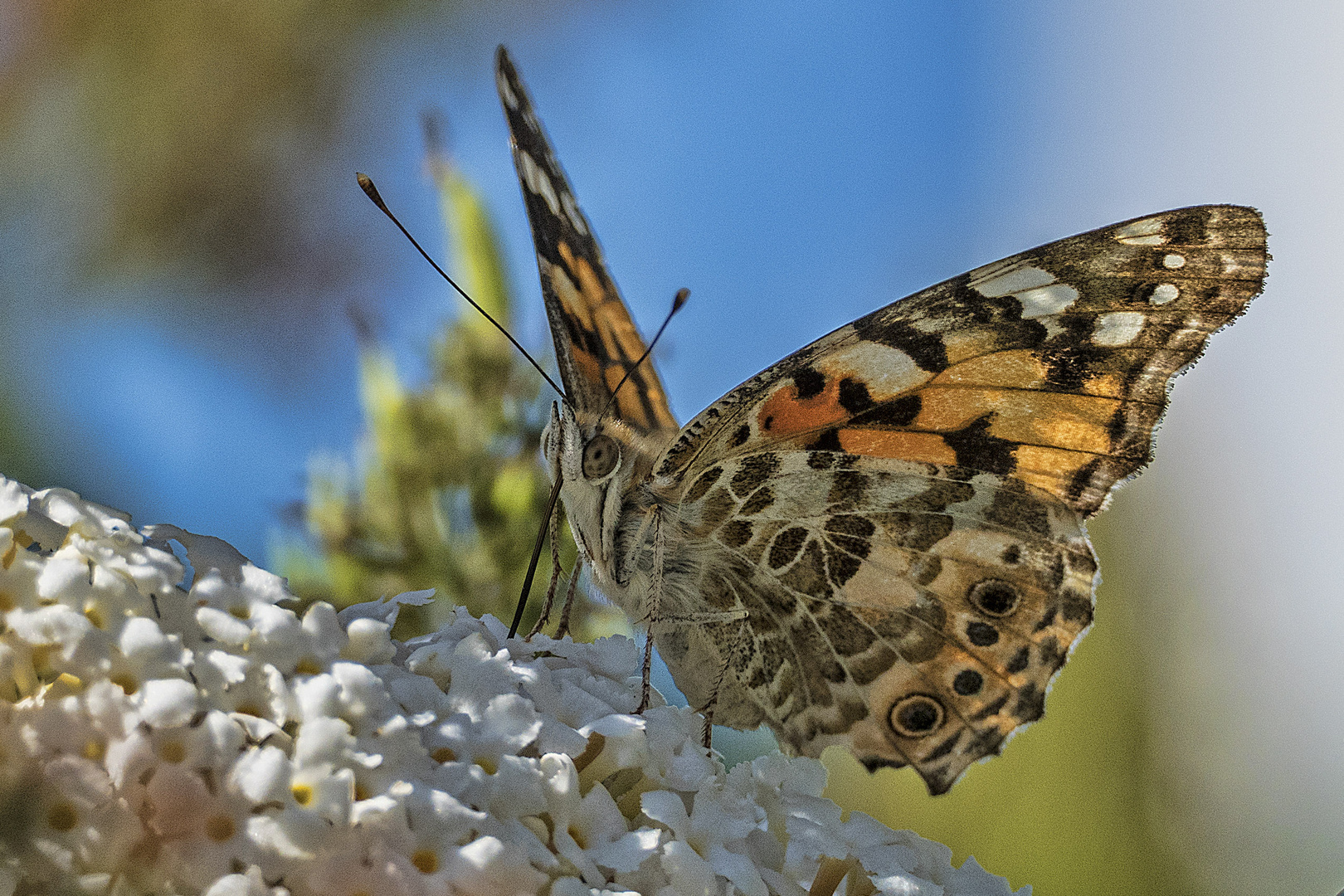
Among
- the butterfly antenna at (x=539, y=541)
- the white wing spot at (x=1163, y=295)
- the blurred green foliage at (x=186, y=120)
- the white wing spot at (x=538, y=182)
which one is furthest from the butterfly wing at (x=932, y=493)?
the blurred green foliage at (x=186, y=120)

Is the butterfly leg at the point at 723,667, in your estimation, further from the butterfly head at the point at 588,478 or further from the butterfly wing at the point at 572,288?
the butterfly wing at the point at 572,288

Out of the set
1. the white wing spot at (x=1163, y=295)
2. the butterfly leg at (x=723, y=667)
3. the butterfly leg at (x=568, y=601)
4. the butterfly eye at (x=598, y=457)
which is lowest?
the butterfly leg at (x=723, y=667)

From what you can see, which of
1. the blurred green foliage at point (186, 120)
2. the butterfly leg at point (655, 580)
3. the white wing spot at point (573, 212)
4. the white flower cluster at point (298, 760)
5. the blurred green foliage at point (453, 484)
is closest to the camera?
the white flower cluster at point (298, 760)

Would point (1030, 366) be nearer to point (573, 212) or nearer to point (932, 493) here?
point (932, 493)

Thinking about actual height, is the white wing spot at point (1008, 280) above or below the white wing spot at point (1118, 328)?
above

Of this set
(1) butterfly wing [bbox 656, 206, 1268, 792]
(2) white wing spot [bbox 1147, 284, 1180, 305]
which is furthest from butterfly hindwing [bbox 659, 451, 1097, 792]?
(2) white wing spot [bbox 1147, 284, 1180, 305]

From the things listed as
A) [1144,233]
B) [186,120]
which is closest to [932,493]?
[1144,233]

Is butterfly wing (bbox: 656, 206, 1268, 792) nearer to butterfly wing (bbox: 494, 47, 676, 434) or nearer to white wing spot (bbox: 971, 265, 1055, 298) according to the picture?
white wing spot (bbox: 971, 265, 1055, 298)
